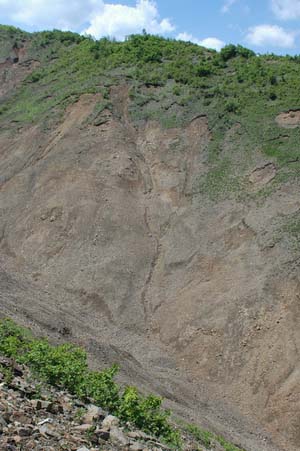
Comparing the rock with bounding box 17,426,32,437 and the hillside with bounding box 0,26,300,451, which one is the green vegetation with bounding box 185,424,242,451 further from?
the rock with bounding box 17,426,32,437

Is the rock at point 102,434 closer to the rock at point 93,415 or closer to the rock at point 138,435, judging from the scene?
the rock at point 93,415

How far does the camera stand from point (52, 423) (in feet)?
31.1

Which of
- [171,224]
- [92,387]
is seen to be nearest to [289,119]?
[171,224]

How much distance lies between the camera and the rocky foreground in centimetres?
854

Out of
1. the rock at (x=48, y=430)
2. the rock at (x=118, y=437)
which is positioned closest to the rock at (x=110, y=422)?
the rock at (x=118, y=437)

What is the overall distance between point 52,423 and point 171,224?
870 inches

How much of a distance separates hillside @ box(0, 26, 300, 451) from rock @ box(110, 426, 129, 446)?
391 inches

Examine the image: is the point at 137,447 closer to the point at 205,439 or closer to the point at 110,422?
the point at 110,422

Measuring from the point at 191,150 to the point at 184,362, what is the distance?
13.9m

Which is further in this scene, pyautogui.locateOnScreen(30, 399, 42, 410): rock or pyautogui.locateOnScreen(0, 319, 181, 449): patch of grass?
pyautogui.locateOnScreen(0, 319, 181, 449): patch of grass

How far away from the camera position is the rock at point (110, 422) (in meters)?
10.7

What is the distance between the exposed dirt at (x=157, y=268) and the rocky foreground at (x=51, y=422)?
9.21 m

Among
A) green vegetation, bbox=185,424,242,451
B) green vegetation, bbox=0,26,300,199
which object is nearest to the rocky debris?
green vegetation, bbox=185,424,242,451

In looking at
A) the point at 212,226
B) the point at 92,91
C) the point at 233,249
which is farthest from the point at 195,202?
the point at 92,91
